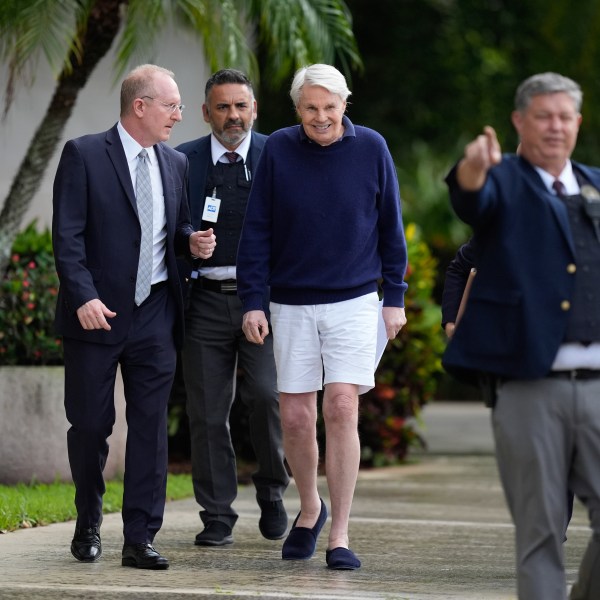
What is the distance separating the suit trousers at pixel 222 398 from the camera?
6.69m

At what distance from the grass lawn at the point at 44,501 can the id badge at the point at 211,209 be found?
1.75 meters

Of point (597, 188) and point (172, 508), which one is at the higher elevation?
point (597, 188)

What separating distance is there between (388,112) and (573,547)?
13539 millimetres

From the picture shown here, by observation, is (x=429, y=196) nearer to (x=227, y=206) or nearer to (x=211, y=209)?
(x=227, y=206)

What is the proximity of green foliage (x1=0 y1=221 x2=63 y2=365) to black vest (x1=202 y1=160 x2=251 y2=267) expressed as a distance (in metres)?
2.21

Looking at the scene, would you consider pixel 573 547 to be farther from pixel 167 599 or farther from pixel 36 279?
pixel 36 279

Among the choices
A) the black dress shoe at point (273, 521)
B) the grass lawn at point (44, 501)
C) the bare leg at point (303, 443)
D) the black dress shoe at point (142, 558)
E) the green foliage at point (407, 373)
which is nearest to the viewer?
the black dress shoe at point (142, 558)

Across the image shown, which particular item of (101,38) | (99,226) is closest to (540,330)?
(99,226)

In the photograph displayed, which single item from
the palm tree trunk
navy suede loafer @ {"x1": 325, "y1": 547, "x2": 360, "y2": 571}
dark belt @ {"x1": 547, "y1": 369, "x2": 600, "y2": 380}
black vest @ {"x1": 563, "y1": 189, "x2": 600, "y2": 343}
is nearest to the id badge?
navy suede loafer @ {"x1": 325, "y1": 547, "x2": 360, "y2": 571}

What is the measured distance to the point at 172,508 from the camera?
8016 millimetres

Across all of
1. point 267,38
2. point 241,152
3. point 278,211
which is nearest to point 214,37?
point 267,38

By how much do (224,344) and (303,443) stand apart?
82cm

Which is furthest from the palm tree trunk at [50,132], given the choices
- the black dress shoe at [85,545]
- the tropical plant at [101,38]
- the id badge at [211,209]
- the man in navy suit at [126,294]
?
the black dress shoe at [85,545]

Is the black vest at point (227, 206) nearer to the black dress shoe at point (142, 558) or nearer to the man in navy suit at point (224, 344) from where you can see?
the man in navy suit at point (224, 344)
